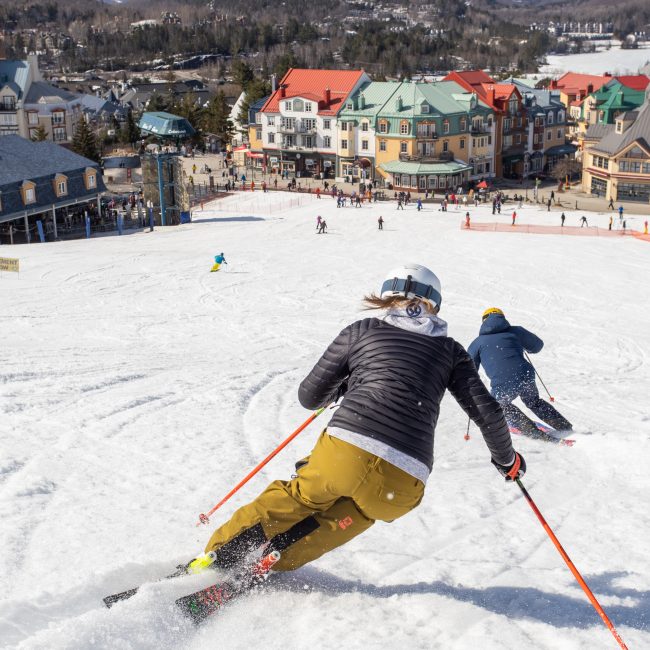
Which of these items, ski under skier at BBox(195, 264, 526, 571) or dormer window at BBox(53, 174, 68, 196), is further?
dormer window at BBox(53, 174, 68, 196)

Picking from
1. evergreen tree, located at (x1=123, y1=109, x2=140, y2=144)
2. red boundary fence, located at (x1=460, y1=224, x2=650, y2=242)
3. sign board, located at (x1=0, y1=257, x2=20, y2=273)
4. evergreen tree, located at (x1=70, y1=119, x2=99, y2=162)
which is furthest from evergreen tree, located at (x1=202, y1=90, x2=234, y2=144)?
sign board, located at (x1=0, y1=257, x2=20, y2=273)

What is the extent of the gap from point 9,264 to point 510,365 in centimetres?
1855

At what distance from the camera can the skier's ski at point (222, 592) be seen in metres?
3.93

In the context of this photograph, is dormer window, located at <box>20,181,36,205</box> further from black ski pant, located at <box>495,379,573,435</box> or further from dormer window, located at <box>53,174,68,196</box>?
black ski pant, located at <box>495,379,573,435</box>

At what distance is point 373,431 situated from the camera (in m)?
3.91

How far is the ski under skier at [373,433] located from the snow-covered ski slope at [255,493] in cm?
34

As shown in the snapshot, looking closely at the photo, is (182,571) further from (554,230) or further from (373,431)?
(554,230)

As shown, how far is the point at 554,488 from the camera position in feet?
20.6

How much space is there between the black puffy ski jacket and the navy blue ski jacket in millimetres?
4323

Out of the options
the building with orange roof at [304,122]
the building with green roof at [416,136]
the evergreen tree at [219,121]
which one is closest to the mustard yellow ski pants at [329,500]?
the building with green roof at [416,136]

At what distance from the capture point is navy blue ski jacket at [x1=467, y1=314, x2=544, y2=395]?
852 centimetres

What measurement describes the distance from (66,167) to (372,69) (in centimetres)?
13654

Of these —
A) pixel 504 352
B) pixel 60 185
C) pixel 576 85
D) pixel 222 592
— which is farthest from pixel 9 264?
pixel 576 85

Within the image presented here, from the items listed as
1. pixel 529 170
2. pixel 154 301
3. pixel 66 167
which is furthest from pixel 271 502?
pixel 529 170
